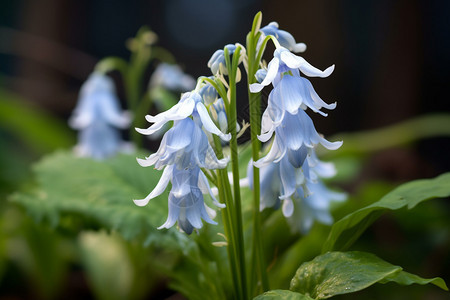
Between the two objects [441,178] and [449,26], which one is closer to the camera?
[441,178]

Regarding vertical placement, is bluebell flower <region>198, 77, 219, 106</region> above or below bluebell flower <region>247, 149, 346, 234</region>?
above

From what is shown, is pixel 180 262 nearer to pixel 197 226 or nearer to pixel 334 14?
pixel 197 226

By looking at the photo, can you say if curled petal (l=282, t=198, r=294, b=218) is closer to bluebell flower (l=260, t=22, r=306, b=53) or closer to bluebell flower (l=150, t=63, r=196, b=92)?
bluebell flower (l=260, t=22, r=306, b=53)

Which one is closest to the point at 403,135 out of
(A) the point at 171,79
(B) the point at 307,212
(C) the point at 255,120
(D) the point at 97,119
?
(A) the point at 171,79

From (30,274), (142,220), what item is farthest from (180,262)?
(30,274)

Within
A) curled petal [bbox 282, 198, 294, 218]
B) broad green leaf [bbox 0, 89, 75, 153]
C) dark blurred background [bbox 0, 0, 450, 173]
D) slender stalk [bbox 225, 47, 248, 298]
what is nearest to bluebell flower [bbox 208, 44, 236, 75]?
slender stalk [bbox 225, 47, 248, 298]

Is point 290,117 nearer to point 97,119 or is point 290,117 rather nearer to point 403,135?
point 97,119
